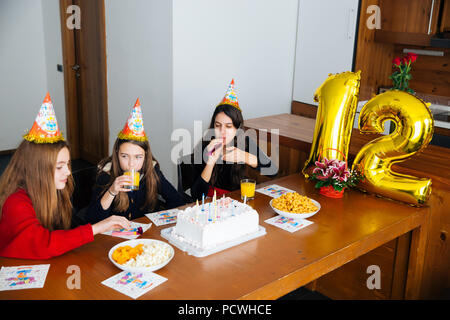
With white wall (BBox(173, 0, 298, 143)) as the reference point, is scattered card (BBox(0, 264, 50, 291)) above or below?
below

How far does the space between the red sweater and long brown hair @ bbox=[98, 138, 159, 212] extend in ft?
1.69

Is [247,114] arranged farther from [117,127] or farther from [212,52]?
[117,127]

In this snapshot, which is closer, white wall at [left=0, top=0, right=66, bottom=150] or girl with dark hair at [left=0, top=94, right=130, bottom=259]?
girl with dark hair at [left=0, top=94, right=130, bottom=259]

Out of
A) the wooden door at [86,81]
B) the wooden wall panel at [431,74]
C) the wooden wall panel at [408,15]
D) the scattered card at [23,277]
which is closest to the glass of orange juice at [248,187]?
the scattered card at [23,277]

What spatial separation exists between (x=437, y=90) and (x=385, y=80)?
378 millimetres

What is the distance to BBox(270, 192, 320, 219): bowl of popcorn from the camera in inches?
72.8

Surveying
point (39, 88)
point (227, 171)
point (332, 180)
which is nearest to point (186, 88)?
point (227, 171)

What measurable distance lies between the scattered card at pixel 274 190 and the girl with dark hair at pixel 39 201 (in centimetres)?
75

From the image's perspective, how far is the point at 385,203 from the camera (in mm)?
2094

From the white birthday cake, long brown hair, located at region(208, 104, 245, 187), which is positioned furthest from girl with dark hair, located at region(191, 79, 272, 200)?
the white birthday cake

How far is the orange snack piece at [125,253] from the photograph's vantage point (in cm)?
145

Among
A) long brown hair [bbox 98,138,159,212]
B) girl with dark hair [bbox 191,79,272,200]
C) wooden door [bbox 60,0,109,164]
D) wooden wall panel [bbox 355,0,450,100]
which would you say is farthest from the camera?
wooden door [bbox 60,0,109,164]

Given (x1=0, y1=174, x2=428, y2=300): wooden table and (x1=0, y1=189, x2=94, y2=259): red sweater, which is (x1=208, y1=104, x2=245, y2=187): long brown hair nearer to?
(x1=0, y1=174, x2=428, y2=300): wooden table

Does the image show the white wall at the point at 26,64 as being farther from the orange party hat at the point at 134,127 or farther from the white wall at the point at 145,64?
the orange party hat at the point at 134,127
